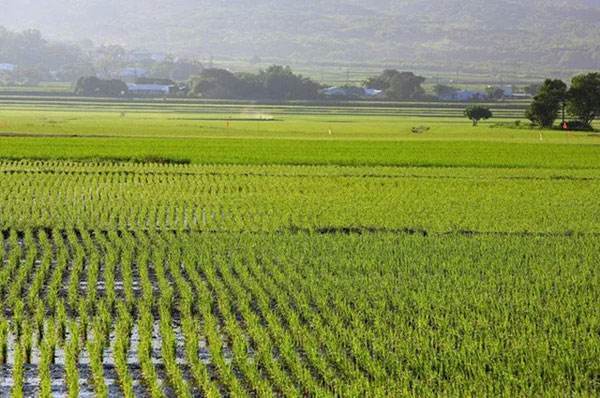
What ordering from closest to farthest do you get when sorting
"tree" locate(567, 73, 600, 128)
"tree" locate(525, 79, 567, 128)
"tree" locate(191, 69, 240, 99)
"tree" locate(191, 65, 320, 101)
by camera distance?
"tree" locate(525, 79, 567, 128), "tree" locate(567, 73, 600, 128), "tree" locate(191, 65, 320, 101), "tree" locate(191, 69, 240, 99)

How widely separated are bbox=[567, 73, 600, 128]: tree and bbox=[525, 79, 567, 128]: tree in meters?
0.54

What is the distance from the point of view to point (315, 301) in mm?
9625

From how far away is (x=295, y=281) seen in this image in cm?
1054

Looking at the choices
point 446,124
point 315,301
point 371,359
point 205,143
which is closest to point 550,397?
point 371,359

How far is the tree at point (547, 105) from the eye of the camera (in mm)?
48656

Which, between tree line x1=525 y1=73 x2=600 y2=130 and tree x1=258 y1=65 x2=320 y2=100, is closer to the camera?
tree line x1=525 y1=73 x2=600 y2=130

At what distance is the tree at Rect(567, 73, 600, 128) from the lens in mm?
49156

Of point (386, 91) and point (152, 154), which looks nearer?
point (152, 154)

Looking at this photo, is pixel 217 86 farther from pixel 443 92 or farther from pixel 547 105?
pixel 547 105

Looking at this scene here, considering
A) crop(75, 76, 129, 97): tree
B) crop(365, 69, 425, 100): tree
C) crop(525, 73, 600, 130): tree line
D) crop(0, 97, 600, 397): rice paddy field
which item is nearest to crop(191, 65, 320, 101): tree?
crop(75, 76, 129, 97): tree

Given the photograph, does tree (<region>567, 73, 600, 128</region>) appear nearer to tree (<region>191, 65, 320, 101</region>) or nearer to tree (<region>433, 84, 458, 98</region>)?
tree (<region>191, 65, 320, 101</region>)

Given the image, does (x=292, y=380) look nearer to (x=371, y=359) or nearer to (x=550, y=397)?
(x=371, y=359)

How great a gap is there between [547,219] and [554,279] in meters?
5.01

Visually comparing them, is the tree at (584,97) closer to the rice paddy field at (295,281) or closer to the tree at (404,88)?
the rice paddy field at (295,281)
